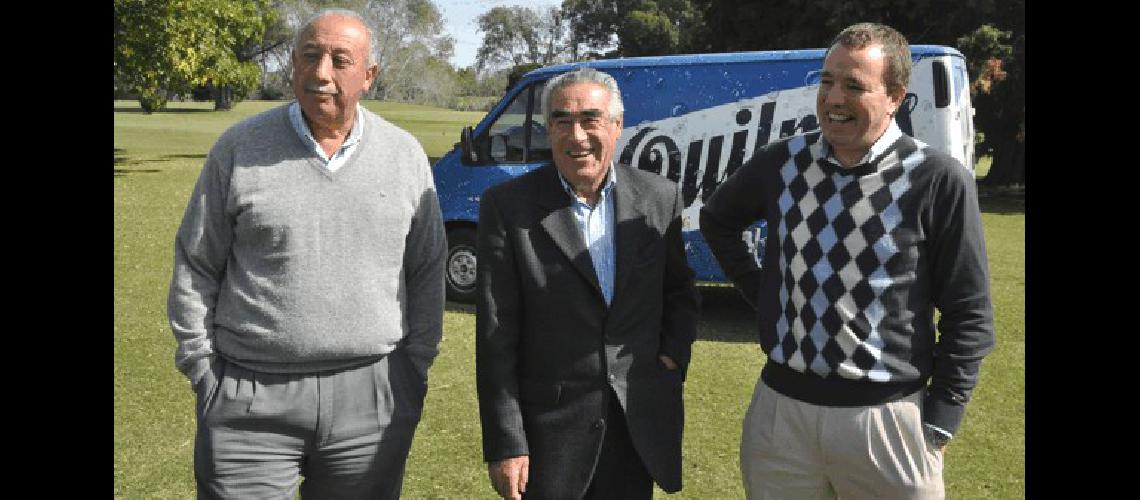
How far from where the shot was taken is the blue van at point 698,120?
7223mm

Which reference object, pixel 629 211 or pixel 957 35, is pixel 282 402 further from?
pixel 957 35

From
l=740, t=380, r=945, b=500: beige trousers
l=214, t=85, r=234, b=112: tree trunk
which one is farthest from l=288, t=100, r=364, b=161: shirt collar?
l=214, t=85, r=234, b=112: tree trunk

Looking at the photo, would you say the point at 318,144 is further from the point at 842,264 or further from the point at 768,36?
the point at 768,36

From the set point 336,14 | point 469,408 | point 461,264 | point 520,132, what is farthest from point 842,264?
point 461,264

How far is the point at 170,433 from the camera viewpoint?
17.5 feet

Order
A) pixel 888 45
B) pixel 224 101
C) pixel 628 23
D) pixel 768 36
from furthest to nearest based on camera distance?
pixel 628 23 < pixel 224 101 < pixel 768 36 < pixel 888 45

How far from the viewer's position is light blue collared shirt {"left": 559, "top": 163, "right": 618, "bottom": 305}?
2639 millimetres

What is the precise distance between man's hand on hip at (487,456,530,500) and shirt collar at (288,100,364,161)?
38.6 inches

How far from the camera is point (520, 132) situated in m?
8.40

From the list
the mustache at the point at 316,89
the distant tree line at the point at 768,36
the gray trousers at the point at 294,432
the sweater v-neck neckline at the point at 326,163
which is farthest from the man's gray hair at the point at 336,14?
the distant tree line at the point at 768,36

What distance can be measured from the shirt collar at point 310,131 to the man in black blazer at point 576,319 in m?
0.42

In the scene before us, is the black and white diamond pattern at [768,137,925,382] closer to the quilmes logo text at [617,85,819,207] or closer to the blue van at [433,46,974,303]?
the blue van at [433,46,974,303]

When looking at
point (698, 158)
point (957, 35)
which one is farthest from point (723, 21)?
point (698, 158)

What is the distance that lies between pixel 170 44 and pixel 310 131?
2368 cm
